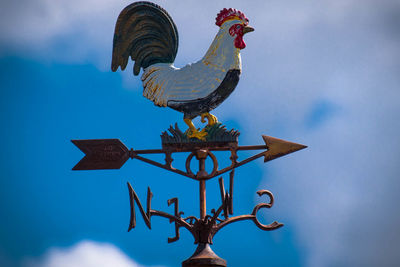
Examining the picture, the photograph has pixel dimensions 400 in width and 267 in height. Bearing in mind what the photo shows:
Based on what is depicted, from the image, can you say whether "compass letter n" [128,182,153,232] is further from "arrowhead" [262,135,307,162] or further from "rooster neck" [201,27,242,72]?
"rooster neck" [201,27,242,72]

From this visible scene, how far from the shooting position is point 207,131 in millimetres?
6906

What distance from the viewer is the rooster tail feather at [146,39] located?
736 cm

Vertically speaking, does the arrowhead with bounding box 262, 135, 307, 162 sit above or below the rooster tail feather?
below

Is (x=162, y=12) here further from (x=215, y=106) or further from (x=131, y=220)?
(x=131, y=220)

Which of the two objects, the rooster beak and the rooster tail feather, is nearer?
the rooster beak

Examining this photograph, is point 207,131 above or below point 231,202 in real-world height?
above

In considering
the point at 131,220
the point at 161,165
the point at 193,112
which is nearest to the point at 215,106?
the point at 193,112

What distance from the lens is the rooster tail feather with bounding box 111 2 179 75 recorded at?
24.2 feet

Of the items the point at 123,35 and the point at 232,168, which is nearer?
the point at 232,168

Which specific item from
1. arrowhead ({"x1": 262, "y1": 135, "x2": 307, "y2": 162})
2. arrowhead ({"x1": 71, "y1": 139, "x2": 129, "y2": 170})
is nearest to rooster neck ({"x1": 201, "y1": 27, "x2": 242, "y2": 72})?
arrowhead ({"x1": 262, "y1": 135, "x2": 307, "y2": 162})

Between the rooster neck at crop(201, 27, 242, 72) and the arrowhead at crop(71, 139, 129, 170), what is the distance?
39.8 inches

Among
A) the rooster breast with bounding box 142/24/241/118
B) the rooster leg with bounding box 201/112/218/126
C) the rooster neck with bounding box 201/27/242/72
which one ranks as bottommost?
the rooster leg with bounding box 201/112/218/126

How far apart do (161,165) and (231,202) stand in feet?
2.14

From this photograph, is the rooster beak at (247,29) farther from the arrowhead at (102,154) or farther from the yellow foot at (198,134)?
the arrowhead at (102,154)
